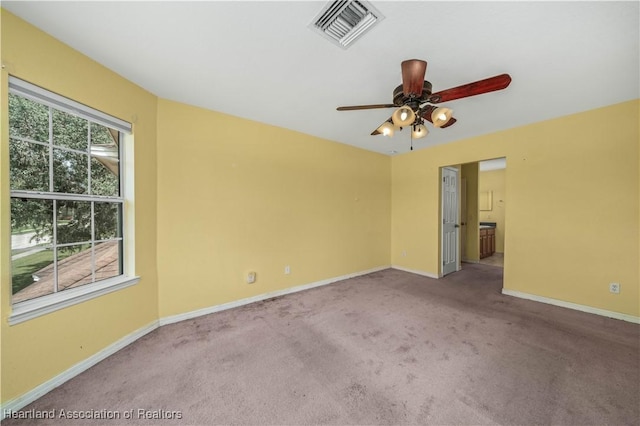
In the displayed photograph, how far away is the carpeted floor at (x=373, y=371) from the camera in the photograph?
1.45 metres

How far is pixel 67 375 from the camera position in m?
1.73

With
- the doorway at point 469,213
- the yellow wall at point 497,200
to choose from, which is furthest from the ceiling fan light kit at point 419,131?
the yellow wall at point 497,200

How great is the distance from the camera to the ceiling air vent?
1.38 metres

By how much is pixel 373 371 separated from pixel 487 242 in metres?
5.94

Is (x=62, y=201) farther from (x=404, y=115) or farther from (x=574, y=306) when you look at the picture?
(x=574, y=306)

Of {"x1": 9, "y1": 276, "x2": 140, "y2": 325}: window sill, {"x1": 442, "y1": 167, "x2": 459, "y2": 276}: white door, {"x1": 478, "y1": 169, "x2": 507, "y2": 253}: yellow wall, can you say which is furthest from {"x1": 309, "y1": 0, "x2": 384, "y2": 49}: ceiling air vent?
{"x1": 478, "y1": 169, "x2": 507, "y2": 253}: yellow wall

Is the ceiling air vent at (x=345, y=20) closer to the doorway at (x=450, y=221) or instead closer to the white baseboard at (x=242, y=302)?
the white baseboard at (x=242, y=302)

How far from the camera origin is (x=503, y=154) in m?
3.47

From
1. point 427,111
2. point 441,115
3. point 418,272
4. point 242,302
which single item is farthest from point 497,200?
point 242,302

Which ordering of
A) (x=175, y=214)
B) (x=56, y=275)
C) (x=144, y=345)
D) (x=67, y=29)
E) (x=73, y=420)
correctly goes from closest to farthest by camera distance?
(x=73, y=420)
(x=67, y=29)
(x=56, y=275)
(x=144, y=345)
(x=175, y=214)

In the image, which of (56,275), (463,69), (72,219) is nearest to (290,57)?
(463,69)

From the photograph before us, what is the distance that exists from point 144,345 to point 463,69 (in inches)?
151

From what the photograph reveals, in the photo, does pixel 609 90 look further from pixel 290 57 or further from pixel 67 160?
pixel 67 160

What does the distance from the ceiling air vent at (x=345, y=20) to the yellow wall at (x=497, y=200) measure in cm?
696
